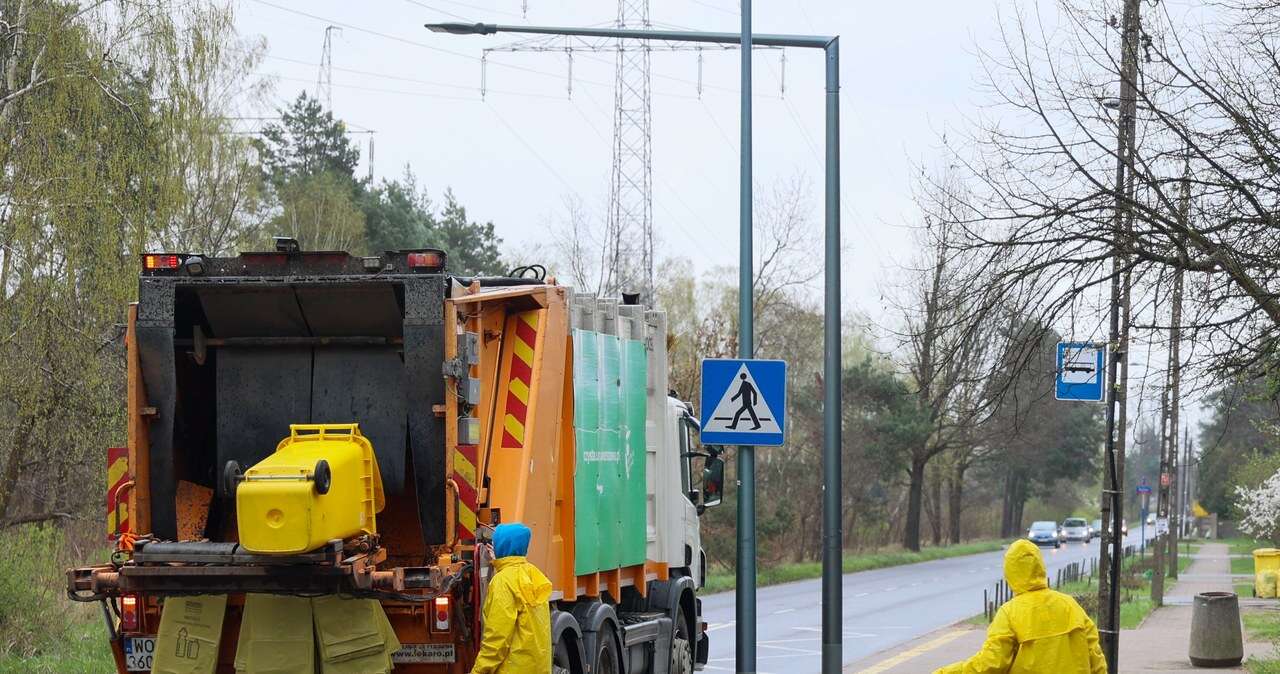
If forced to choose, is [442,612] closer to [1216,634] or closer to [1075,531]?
[1216,634]

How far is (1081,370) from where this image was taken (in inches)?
529

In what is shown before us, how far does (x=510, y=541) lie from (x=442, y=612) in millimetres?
1116

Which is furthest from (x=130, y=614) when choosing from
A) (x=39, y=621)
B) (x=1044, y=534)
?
(x=1044, y=534)

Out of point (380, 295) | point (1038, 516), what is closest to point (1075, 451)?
point (1038, 516)

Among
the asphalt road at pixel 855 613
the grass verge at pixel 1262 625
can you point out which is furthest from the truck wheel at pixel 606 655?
the grass verge at pixel 1262 625

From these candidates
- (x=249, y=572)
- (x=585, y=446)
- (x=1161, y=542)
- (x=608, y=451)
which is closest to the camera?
(x=249, y=572)

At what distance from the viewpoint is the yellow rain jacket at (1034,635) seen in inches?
280

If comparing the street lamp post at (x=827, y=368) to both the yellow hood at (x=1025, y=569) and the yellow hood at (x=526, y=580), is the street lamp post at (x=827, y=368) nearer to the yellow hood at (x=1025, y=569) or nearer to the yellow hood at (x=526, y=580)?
the yellow hood at (x=526, y=580)

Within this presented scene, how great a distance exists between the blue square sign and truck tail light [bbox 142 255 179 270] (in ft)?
23.0

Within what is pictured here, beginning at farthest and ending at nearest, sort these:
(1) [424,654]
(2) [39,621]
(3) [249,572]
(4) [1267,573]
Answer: (4) [1267,573]
(2) [39,621]
(1) [424,654]
(3) [249,572]

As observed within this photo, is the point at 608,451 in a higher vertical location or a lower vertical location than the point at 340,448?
lower

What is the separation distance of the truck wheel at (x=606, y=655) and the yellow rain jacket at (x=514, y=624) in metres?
3.08

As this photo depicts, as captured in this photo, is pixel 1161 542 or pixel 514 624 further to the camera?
pixel 1161 542

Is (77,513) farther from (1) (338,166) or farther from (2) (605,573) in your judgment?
(1) (338,166)
